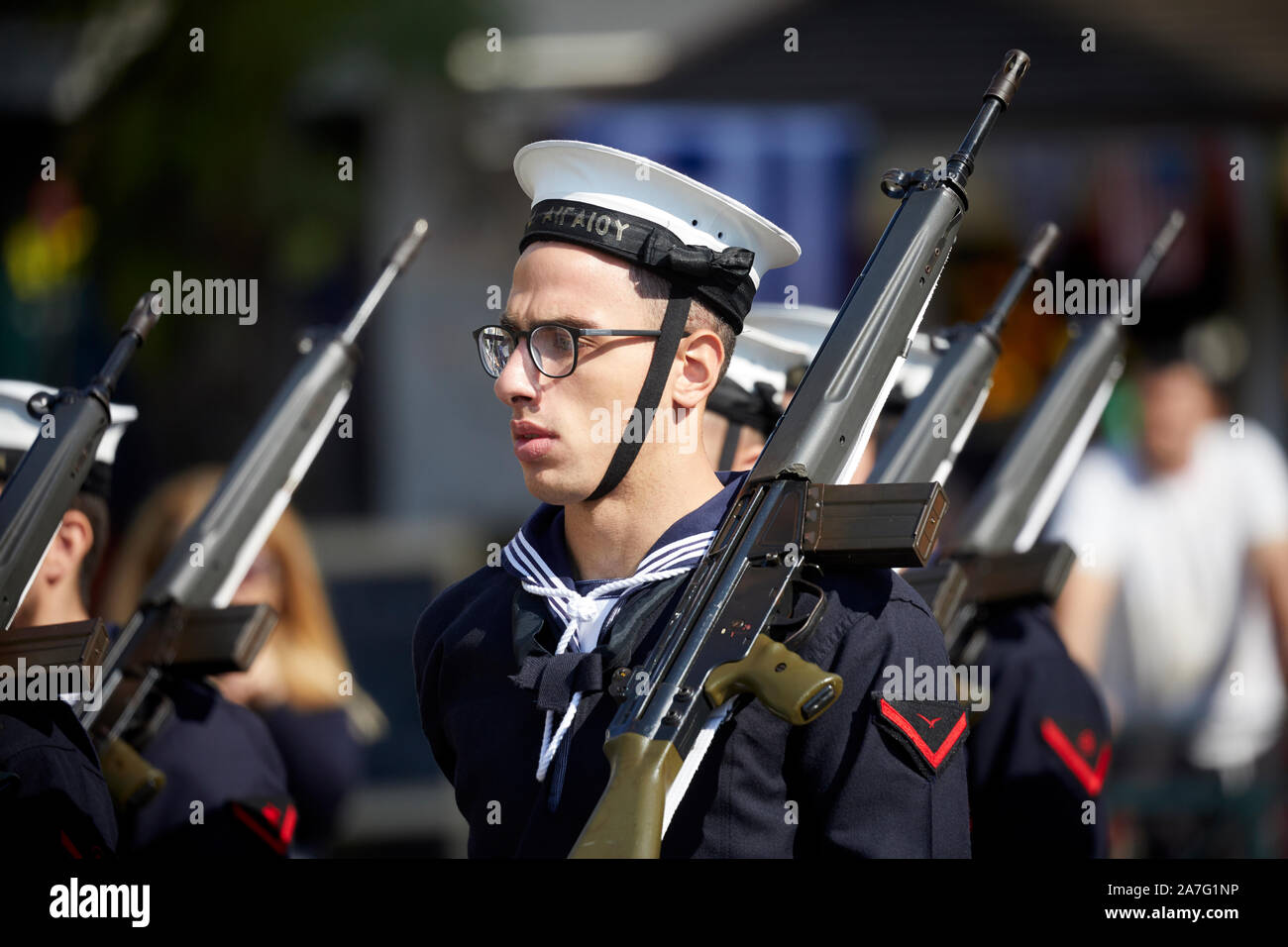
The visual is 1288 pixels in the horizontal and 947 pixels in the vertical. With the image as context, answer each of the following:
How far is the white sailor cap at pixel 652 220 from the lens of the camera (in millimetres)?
2598

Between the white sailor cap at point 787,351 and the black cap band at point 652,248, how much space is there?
3.48 feet

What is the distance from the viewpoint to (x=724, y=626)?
2.41 meters

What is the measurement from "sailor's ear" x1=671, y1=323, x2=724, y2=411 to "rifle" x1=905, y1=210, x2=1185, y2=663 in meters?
1.12

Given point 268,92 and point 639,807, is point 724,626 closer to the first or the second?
point 639,807

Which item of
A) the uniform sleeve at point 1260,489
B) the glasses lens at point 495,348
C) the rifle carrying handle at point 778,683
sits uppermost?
the uniform sleeve at point 1260,489

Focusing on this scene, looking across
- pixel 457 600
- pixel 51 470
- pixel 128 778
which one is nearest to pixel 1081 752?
pixel 457 600

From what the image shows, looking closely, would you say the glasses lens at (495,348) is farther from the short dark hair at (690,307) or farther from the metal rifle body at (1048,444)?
the metal rifle body at (1048,444)

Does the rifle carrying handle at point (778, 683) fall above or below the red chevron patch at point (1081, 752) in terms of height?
below

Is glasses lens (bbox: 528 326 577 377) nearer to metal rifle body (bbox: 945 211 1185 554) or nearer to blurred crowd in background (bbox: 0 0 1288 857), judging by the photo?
metal rifle body (bbox: 945 211 1185 554)

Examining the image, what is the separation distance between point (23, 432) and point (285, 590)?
2.03 meters

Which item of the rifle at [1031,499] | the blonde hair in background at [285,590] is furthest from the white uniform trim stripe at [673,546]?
the blonde hair in background at [285,590]

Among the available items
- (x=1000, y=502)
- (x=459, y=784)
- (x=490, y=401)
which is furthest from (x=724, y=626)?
(x=490, y=401)

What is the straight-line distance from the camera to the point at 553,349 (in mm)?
2588
